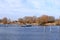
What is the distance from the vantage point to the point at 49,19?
29.6 metres

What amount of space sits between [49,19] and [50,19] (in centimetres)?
46

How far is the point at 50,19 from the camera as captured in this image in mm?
30016
